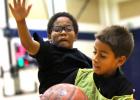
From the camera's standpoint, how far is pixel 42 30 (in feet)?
19.0

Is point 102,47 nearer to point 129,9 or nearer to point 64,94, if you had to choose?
point 64,94

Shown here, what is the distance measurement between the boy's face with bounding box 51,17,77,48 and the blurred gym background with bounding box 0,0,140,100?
9.79 feet

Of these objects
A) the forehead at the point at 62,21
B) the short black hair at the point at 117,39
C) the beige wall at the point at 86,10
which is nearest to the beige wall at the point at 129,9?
the beige wall at the point at 86,10

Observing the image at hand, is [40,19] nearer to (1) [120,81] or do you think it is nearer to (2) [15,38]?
(2) [15,38]

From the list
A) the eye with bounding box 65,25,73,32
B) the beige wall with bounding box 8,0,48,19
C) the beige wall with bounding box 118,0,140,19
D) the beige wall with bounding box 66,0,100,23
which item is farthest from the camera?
the beige wall with bounding box 118,0,140,19

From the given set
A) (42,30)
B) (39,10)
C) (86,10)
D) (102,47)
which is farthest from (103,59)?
(86,10)

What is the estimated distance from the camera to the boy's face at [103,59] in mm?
1910

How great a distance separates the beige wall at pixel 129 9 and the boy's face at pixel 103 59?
5.05 metres

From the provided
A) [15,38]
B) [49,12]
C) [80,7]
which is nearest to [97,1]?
[80,7]

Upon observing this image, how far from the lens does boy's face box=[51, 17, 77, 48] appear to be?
2.25m

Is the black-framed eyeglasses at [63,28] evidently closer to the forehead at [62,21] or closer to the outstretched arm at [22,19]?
the forehead at [62,21]

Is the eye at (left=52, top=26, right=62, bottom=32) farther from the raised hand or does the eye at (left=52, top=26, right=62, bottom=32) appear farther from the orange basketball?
the orange basketball

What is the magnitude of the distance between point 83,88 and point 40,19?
405 centimetres

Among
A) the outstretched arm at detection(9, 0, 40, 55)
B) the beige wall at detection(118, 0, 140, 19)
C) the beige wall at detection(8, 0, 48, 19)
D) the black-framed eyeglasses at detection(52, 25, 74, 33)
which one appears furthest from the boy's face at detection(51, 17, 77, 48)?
the beige wall at detection(118, 0, 140, 19)
